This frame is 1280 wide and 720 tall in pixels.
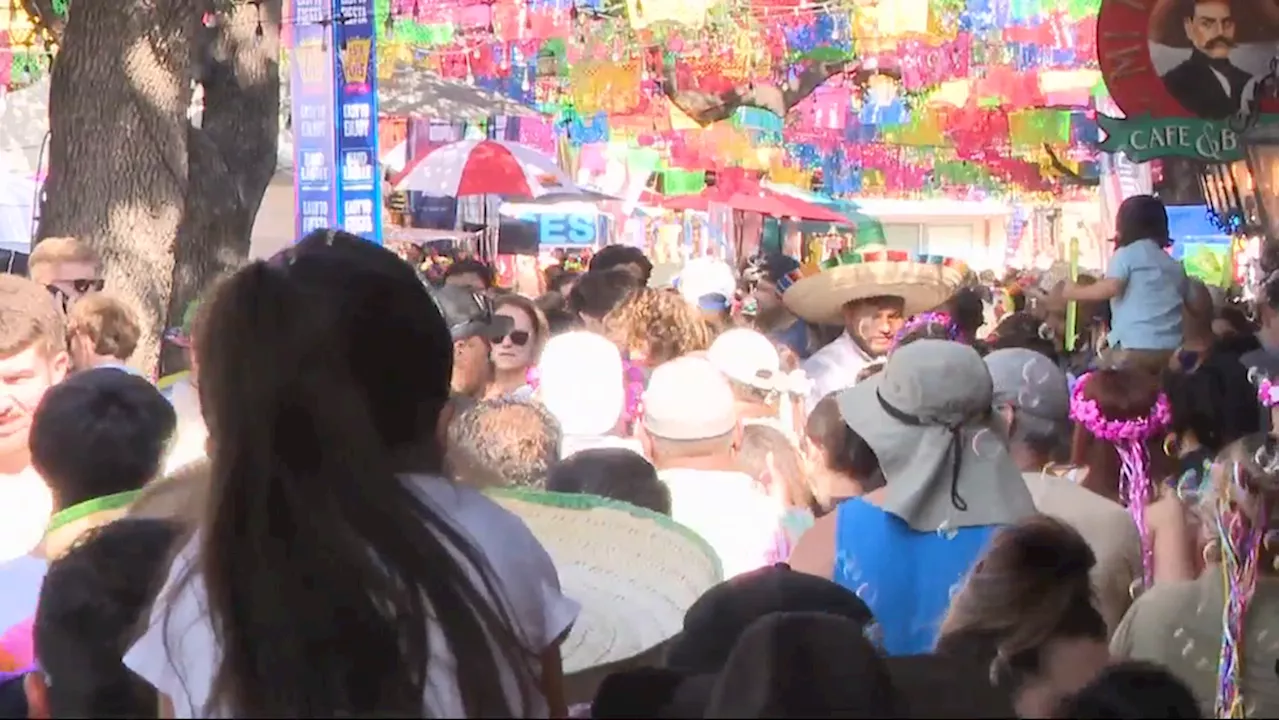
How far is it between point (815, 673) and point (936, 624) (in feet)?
5.75

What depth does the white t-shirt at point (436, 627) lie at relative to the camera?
196 centimetres

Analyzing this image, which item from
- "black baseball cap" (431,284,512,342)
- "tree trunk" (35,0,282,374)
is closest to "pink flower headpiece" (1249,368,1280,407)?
"black baseball cap" (431,284,512,342)

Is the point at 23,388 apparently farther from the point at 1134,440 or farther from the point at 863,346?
the point at 863,346

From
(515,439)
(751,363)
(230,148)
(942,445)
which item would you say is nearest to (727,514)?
(515,439)

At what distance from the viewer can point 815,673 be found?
1725 millimetres

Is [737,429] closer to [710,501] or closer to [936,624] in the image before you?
[710,501]

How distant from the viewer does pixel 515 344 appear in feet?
21.9

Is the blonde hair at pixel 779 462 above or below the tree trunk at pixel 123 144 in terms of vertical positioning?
below

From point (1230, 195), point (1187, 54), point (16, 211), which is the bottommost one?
point (16, 211)

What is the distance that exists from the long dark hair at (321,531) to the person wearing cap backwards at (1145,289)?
252 inches

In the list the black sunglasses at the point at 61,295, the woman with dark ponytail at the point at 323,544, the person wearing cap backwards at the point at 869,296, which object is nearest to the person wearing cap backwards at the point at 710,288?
the person wearing cap backwards at the point at 869,296

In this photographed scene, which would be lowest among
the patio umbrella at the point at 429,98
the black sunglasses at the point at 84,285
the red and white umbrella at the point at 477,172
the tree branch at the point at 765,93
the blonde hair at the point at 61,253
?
the black sunglasses at the point at 84,285

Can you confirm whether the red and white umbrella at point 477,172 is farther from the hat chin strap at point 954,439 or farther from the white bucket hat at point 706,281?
the hat chin strap at point 954,439

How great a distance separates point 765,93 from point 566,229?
6293 millimetres
